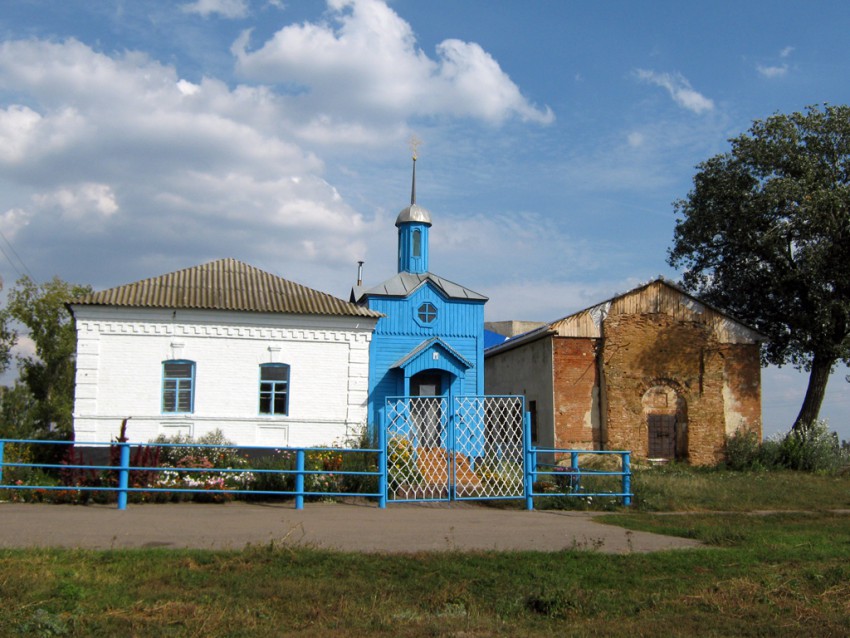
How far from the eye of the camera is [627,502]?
14664mm

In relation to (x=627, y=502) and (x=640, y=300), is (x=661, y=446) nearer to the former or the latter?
(x=640, y=300)

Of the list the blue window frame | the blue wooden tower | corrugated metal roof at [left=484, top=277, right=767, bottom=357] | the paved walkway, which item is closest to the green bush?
corrugated metal roof at [left=484, top=277, right=767, bottom=357]

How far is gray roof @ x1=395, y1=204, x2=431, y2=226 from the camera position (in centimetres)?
2889

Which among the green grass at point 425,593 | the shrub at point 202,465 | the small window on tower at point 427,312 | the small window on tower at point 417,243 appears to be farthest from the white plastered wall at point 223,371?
the green grass at point 425,593

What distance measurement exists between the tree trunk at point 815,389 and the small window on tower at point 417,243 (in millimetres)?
13619

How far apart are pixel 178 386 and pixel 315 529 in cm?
1044

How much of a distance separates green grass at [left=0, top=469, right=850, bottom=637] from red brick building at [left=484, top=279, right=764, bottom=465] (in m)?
14.4

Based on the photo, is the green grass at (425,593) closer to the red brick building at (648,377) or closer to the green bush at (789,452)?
the red brick building at (648,377)

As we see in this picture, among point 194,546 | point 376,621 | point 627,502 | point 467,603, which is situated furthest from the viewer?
point 627,502

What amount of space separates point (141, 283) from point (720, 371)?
17.3 m

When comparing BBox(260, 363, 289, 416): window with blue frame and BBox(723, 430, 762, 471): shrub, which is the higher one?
BBox(260, 363, 289, 416): window with blue frame

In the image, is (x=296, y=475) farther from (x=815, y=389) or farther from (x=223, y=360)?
(x=815, y=389)

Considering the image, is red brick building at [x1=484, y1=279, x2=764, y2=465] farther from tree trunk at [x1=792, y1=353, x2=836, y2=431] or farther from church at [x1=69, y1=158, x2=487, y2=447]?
church at [x1=69, y1=158, x2=487, y2=447]

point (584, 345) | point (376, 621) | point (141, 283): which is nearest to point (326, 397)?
point (141, 283)
